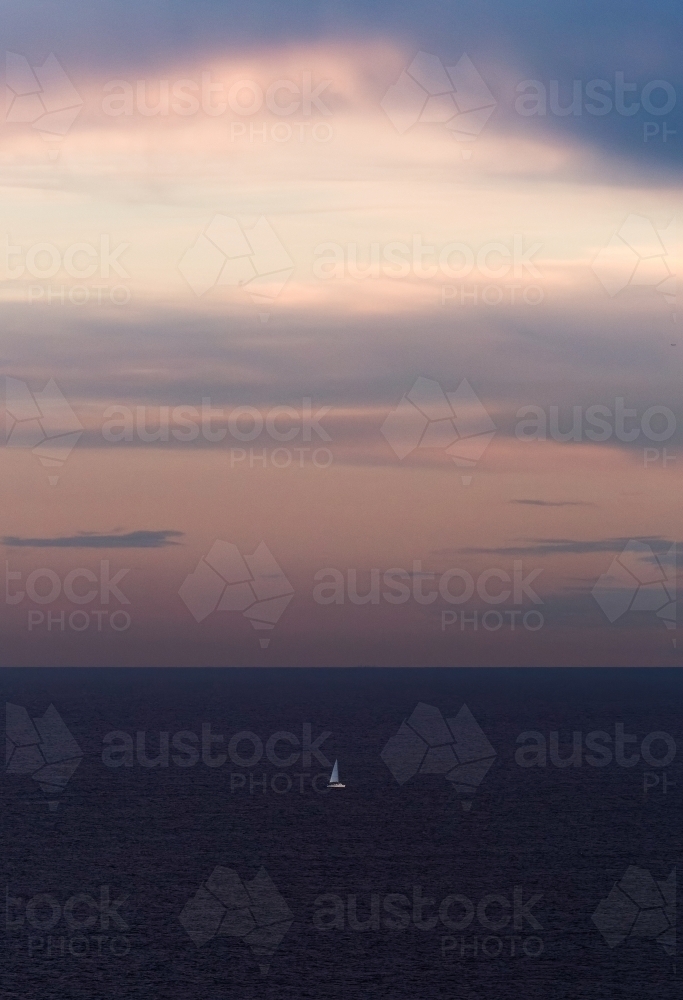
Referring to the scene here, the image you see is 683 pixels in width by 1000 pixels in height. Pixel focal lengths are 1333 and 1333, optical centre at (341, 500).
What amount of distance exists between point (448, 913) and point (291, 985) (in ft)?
48.2

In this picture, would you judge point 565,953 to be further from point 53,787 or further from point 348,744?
point 348,744

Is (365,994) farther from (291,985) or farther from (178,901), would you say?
(178,901)

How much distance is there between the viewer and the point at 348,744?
7544 inches

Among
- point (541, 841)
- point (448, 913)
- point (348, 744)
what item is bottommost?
point (448, 913)

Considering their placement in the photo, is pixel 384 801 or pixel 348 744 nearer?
pixel 384 801

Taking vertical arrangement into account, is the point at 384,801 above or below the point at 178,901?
above

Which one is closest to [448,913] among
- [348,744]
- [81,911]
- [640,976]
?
[640,976]

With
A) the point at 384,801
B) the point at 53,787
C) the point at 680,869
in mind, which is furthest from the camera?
the point at 53,787

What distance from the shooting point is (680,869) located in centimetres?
8619

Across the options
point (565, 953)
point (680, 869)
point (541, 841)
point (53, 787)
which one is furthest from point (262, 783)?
point (565, 953)

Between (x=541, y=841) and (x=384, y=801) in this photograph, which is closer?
(x=541, y=841)

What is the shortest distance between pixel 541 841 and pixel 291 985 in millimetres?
42452

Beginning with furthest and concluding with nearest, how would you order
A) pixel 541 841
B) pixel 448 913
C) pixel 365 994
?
pixel 541 841
pixel 448 913
pixel 365 994

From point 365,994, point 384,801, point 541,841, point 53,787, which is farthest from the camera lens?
point 53,787
